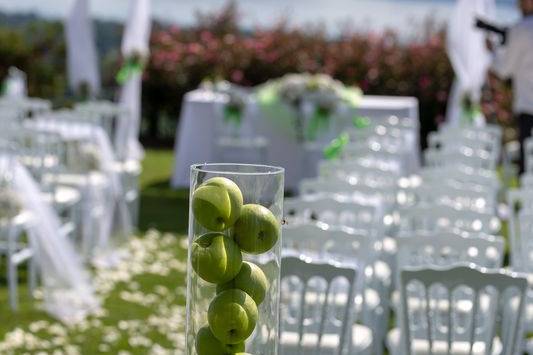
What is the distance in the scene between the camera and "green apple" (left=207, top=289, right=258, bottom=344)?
1630 mm

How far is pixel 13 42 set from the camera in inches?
557

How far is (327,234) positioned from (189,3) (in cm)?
1525

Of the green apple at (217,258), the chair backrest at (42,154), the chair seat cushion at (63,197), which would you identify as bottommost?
the chair seat cushion at (63,197)

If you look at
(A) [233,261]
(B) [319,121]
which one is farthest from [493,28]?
(A) [233,261]

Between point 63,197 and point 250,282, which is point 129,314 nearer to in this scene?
point 63,197

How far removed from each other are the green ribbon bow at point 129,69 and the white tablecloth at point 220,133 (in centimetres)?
86

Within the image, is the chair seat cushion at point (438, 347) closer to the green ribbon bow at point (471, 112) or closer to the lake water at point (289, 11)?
the green ribbon bow at point (471, 112)

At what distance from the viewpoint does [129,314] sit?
554 centimetres

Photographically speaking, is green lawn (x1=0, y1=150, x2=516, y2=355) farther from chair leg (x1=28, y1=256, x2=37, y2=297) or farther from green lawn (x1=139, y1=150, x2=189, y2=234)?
green lawn (x1=139, y1=150, x2=189, y2=234)

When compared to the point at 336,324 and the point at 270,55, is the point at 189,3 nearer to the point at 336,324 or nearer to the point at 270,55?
the point at 270,55

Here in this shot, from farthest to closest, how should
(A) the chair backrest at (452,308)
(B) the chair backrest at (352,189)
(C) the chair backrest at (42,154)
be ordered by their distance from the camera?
(C) the chair backrest at (42,154)
(B) the chair backrest at (352,189)
(A) the chair backrest at (452,308)

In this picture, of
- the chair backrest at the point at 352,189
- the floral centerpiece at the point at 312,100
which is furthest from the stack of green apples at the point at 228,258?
the floral centerpiece at the point at 312,100

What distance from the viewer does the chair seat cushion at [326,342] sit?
3.48 m

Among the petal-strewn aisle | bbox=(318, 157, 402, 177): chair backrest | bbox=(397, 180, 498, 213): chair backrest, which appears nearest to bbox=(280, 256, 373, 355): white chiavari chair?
bbox=(397, 180, 498, 213): chair backrest
